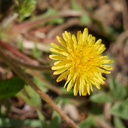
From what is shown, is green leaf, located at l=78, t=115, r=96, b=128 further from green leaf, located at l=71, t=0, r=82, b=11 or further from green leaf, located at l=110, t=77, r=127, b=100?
green leaf, located at l=71, t=0, r=82, b=11

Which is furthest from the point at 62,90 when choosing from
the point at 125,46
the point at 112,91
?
the point at 125,46

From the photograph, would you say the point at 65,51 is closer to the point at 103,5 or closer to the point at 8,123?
the point at 8,123

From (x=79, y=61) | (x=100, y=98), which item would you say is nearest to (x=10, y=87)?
(x=79, y=61)

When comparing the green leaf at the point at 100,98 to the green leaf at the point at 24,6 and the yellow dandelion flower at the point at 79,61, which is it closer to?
the yellow dandelion flower at the point at 79,61

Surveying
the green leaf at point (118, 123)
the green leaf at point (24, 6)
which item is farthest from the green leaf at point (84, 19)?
the green leaf at point (118, 123)

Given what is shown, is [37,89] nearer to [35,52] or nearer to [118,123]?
[35,52]

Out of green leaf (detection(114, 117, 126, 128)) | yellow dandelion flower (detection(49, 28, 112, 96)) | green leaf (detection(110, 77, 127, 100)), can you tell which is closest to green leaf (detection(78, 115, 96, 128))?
green leaf (detection(114, 117, 126, 128))

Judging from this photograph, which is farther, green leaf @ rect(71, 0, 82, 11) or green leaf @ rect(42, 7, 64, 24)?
green leaf @ rect(71, 0, 82, 11)
